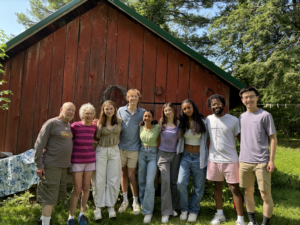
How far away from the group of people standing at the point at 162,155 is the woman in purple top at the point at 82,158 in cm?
1

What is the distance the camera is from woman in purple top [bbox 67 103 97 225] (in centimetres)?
334

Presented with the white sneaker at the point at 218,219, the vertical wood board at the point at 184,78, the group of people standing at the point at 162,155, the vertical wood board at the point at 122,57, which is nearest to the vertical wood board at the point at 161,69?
the vertical wood board at the point at 184,78

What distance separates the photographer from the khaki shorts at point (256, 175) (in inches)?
123

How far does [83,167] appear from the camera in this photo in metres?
3.38

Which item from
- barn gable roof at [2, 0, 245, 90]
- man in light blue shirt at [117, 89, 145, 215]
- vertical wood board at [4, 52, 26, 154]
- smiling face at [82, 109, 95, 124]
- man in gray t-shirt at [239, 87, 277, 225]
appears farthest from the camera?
vertical wood board at [4, 52, 26, 154]

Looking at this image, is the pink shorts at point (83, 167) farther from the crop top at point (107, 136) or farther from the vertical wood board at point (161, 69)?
the vertical wood board at point (161, 69)

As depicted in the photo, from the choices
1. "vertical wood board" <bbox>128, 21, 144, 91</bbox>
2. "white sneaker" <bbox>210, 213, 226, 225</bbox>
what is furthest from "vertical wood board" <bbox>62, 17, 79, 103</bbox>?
"white sneaker" <bbox>210, 213, 226, 225</bbox>

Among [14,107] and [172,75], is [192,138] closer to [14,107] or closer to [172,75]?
[172,75]

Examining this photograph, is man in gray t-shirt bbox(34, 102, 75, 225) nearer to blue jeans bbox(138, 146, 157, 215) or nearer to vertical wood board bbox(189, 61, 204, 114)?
blue jeans bbox(138, 146, 157, 215)

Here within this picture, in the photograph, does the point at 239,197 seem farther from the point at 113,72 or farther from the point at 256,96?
the point at 113,72

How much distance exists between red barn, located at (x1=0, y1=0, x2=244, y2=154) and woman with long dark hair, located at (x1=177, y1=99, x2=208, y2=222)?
147 cm

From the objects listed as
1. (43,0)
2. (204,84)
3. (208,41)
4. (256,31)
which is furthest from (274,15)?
(43,0)

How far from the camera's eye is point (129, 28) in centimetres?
514

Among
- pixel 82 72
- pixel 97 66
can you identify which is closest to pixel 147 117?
pixel 97 66
